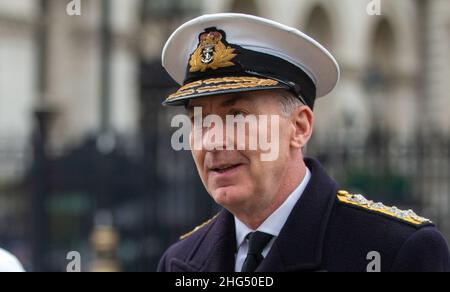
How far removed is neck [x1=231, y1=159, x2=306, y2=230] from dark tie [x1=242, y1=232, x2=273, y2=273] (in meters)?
0.03

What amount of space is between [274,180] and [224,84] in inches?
12.8

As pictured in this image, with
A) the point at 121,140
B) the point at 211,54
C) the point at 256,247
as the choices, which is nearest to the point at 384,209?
the point at 256,247

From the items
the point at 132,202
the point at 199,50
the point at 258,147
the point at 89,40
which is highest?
the point at 89,40

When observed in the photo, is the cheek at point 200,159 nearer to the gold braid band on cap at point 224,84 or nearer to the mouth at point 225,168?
the mouth at point 225,168

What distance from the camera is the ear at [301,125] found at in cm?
303

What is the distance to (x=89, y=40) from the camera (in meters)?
18.7

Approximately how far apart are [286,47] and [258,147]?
43 centimetres
